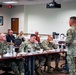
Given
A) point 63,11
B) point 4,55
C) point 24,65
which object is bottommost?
point 24,65

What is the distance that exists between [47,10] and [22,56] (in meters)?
7.98

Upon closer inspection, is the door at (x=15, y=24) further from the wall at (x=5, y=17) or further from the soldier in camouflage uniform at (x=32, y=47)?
the soldier in camouflage uniform at (x=32, y=47)

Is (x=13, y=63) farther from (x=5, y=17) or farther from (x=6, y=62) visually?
(x=5, y=17)

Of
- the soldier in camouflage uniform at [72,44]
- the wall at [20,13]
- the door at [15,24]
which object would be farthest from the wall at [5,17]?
the soldier in camouflage uniform at [72,44]

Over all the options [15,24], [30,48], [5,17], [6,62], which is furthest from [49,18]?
[6,62]

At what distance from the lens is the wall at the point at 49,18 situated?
11.7m

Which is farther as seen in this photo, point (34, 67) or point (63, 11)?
point (63, 11)

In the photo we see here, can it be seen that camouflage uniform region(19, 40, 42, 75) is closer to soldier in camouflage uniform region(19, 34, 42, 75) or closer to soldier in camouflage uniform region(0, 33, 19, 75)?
soldier in camouflage uniform region(19, 34, 42, 75)

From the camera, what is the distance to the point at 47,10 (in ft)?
41.5

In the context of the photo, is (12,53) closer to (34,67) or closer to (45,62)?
(34,67)

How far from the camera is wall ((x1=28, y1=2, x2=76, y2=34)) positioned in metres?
11.7

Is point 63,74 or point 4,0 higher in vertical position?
point 4,0

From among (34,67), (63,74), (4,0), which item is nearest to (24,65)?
(34,67)

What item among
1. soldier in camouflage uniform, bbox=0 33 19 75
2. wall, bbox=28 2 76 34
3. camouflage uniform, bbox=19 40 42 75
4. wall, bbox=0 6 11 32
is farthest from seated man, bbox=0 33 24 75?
wall, bbox=0 6 11 32
